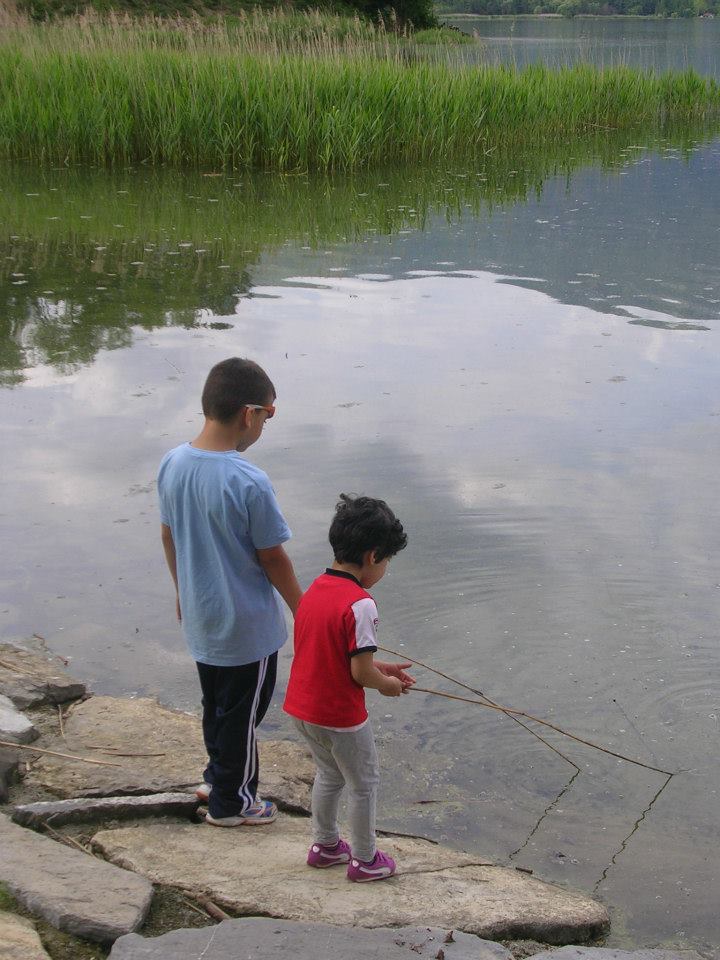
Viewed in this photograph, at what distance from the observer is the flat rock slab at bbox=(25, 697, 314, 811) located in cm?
309

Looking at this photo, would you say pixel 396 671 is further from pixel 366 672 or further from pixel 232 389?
pixel 232 389

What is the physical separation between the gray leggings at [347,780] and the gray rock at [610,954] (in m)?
0.50

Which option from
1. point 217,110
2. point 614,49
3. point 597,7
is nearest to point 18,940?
point 217,110

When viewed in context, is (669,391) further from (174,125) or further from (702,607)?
(174,125)

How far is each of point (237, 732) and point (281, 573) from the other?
1.41ft

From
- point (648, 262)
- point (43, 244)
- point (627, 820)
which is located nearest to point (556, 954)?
point (627, 820)

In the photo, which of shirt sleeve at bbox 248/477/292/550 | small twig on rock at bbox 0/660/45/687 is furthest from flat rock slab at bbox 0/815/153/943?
small twig on rock at bbox 0/660/45/687

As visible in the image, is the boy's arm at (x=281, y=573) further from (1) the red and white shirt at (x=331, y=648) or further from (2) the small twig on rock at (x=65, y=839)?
(2) the small twig on rock at (x=65, y=839)

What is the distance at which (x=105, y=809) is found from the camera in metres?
2.87

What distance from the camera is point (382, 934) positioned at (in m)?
2.35

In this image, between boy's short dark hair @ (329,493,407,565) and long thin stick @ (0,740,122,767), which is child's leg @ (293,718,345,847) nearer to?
boy's short dark hair @ (329,493,407,565)

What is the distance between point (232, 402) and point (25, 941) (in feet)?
4.16

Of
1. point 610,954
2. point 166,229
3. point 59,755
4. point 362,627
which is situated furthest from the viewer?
point 166,229

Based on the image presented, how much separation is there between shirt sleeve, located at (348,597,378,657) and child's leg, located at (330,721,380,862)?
23cm
